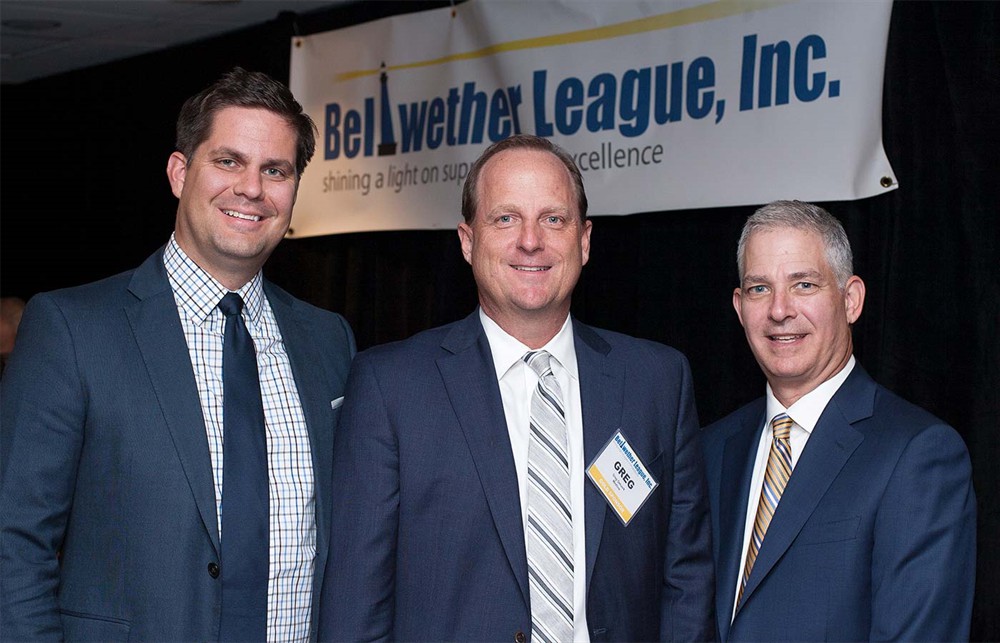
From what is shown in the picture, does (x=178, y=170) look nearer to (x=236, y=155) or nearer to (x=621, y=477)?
(x=236, y=155)

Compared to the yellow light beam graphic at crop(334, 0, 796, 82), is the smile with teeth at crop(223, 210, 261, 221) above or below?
below

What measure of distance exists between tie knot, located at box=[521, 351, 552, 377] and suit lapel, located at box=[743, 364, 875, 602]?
1.92ft

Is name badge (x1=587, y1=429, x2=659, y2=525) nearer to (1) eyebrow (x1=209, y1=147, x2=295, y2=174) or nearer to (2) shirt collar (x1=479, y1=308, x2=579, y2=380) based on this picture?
(2) shirt collar (x1=479, y1=308, x2=579, y2=380)

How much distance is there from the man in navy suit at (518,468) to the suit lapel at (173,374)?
0.81 feet

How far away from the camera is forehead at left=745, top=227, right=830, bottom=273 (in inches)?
96.7

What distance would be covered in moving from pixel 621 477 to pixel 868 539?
20.4 inches

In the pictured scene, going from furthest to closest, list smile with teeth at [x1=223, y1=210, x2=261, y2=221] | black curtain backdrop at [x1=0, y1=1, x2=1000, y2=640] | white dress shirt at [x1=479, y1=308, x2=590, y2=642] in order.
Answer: black curtain backdrop at [x1=0, y1=1, x2=1000, y2=640]
smile with teeth at [x1=223, y1=210, x2=261, y2=221]
white dress shirt at [x1=479, y1=308, x2=590, y2=642]

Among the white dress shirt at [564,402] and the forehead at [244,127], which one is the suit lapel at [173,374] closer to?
the forehead at [244,127]

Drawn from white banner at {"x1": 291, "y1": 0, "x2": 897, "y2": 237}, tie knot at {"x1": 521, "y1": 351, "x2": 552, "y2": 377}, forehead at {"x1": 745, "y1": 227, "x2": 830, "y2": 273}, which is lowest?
tie knot at {"x1": 521, "y1": 351, "x2": 552, "y2": 377}

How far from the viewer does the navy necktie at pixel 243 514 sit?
2148 millimetres

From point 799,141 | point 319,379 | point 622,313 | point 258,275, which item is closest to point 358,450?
point 319,379

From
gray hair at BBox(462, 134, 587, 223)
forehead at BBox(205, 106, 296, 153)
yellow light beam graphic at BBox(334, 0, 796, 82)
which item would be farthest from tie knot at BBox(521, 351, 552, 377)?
yellow light beam graphic at BBox(334, 0, 796, 82)

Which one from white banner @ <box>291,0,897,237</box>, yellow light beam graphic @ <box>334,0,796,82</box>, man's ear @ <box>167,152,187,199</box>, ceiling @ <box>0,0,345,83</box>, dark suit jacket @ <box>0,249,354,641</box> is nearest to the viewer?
dark suit jacket @ <box>0,249,354,641</box>

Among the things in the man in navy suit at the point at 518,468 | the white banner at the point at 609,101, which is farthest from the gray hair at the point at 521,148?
the white banner at the point at 609,101
